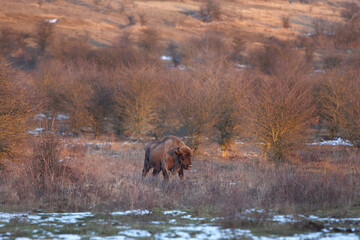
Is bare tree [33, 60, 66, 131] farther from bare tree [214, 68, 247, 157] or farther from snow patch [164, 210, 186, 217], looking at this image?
snow patch [164, 210, 186, 217]

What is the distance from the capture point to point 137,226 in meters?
7.78

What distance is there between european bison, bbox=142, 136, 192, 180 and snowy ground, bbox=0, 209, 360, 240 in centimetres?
431

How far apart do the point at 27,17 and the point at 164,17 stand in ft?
124

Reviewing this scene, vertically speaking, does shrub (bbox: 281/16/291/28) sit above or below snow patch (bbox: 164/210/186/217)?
above

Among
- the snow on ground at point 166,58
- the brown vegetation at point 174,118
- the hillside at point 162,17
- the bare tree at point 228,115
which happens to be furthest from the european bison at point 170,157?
the hillside at point 162,17

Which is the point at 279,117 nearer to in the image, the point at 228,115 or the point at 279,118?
the point at 279,118

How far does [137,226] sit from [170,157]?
602cm

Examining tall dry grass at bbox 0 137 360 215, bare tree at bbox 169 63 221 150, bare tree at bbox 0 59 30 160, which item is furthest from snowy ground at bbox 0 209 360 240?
bare tree at bbox 169 63 221 150

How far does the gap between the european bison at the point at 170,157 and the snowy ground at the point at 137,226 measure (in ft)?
14.1

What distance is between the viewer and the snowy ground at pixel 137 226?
7027 mm

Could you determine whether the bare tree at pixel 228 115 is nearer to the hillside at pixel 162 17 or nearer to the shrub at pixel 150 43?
the shrub at pixel 150 43

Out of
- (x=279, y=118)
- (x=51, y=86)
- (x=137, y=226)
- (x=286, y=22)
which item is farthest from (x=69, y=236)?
(x=286, y=22)

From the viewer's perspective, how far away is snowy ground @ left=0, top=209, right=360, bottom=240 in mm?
7027

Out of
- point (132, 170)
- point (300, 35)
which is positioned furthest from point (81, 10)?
point (132, 170)
